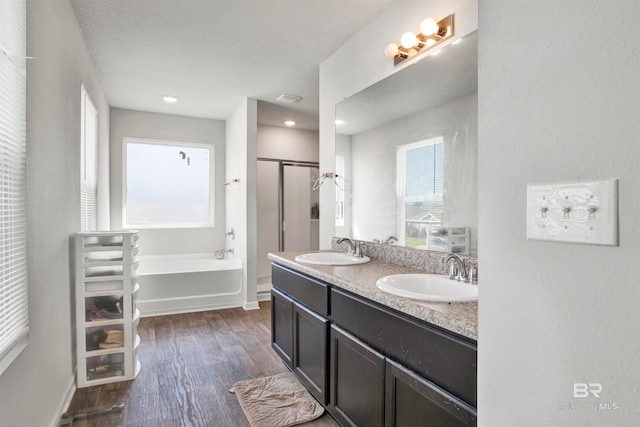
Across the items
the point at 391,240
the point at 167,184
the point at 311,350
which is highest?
the point at 167,184

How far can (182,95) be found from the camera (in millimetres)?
4098

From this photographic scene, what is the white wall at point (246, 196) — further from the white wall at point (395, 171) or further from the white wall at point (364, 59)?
the white wall at point (395, 171)

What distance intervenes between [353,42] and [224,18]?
942mm

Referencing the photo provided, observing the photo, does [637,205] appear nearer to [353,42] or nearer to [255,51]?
[353,42]

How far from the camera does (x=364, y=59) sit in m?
2.58

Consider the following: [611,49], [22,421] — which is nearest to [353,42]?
[611,49]

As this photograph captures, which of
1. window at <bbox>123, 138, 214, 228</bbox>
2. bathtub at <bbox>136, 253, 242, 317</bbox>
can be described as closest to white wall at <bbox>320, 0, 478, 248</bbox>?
bathtub at <bbox>136, 253, 242, 317</bbox>

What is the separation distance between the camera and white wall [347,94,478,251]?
5.93ft

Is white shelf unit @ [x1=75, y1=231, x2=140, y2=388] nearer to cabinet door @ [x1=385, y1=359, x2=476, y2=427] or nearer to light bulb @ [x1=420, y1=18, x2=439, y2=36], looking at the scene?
cabinet door @ [x1=385, y1=359, x2=476, y2=427]

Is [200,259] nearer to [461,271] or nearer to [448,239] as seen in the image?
[448,239]

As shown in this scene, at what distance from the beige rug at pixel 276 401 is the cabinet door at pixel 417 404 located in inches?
31.9

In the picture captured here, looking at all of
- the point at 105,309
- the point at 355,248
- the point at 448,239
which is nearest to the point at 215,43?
the point at 355,248

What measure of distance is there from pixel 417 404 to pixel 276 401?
1218 mm

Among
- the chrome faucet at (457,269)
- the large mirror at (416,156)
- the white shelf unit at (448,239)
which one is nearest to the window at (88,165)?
the large mirror at (416,156)
